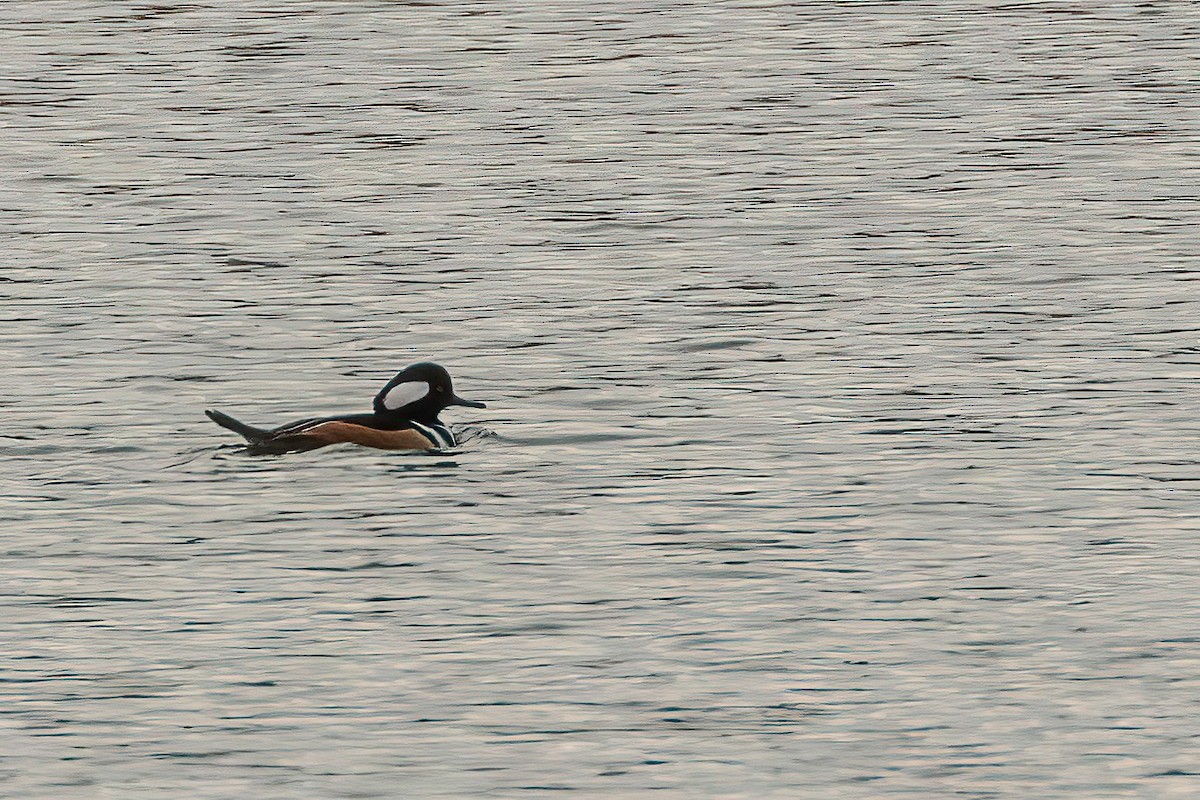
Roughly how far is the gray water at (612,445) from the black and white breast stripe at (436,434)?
12 cm

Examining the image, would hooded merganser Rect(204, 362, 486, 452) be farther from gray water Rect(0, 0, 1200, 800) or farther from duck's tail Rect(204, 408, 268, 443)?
gray water Rect(0, 0, 1200, 800)

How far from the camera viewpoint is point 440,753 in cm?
1273

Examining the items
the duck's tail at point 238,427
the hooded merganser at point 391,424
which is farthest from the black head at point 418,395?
the duck's tail at point 238,427

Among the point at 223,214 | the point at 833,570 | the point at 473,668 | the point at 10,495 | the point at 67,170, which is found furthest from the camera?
the point at 67,170

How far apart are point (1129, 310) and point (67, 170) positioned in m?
13.1

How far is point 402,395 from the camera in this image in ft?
63.3

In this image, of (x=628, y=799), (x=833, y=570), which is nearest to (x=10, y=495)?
(x=833, y=570)

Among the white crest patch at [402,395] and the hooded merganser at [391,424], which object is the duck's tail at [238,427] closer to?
the hooded merganser at [391,424]

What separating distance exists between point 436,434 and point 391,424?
0.33m

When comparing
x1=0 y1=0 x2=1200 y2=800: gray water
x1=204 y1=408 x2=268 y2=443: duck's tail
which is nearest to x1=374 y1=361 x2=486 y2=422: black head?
x1=0 y1=0 x2=1200 y2=800: gray water

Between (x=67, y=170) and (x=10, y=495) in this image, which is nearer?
(x=10, y=495)

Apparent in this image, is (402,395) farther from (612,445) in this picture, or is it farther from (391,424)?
Answer: (612,445)

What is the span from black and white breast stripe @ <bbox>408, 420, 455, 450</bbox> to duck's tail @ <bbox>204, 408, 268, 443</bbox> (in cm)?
110

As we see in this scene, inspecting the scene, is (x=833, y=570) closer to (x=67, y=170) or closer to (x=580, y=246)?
(x=580, y=246)
